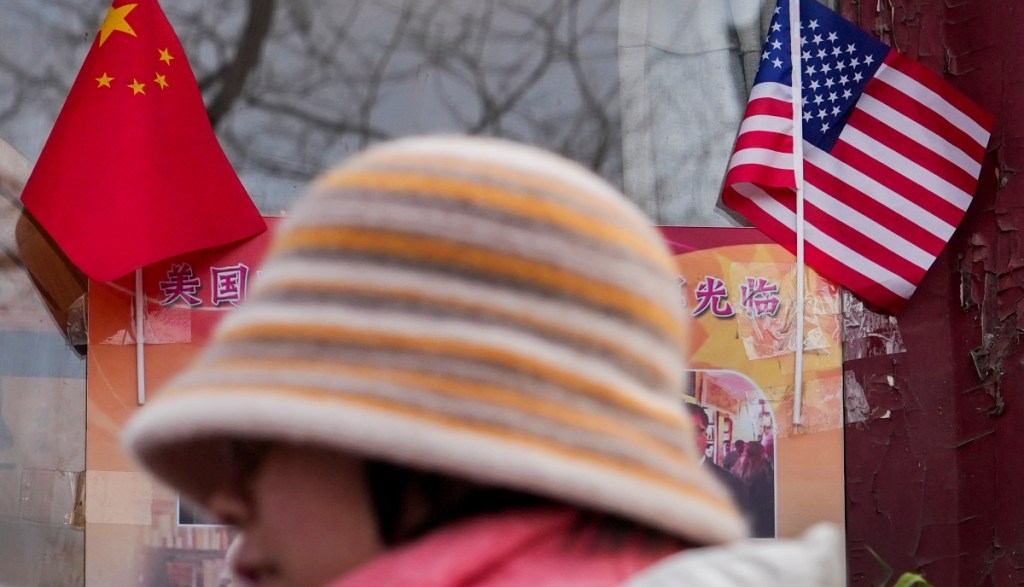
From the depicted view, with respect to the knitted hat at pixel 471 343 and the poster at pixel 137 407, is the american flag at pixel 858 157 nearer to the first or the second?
the poster at pixel 137 407

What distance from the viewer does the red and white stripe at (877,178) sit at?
4.02m

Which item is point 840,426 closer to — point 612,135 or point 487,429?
point 612,135

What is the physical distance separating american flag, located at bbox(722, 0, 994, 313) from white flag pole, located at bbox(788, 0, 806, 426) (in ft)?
0.06

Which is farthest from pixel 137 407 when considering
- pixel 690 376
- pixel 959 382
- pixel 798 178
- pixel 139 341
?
pixel 959 382

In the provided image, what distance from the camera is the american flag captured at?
4023 mm

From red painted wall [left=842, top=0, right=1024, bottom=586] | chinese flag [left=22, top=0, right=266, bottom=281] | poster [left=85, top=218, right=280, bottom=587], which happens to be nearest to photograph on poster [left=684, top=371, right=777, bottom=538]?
red painted wall [left=842, top=0, right=1024, bottom=586]

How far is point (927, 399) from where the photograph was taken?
→ 13.3 ft

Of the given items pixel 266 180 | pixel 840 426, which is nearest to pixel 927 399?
pixel 840 426

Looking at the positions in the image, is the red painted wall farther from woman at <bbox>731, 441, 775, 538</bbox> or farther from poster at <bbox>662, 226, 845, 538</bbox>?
woman at <bbox>731, 441, 775, 538</bbox>

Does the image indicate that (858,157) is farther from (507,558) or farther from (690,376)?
(507,558)

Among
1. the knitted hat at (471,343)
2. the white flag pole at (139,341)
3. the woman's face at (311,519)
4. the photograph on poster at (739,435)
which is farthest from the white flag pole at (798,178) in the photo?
the woman's face at (311,519)

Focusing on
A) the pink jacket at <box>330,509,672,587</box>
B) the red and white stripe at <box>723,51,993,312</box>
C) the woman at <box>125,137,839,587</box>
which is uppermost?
the red and white stripe at <box>723,51,993,312</box>

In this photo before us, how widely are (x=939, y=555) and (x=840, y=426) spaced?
0.56 metres

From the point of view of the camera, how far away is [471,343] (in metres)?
0.92
